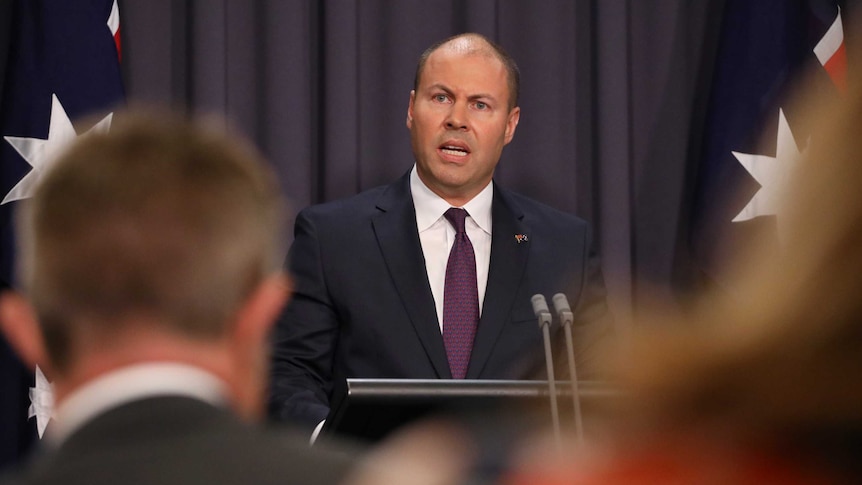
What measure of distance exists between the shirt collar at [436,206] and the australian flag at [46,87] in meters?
1.17

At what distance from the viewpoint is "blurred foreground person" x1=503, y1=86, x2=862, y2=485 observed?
0.45m

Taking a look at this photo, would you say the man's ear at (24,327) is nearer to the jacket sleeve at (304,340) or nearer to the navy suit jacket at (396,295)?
the jacket sleeve at (304,340)

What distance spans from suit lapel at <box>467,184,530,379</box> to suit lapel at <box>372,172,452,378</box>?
0.42ft

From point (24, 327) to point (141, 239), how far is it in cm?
16

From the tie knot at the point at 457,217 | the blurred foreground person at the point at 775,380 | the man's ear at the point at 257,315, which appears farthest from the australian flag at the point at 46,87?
the blurred foreground person at the point at 775,380

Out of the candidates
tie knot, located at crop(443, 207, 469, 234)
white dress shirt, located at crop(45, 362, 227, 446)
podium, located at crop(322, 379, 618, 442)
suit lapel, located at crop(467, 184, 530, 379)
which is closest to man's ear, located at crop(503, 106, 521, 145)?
suit lapel, located at crop(467, 184, 530, 379)

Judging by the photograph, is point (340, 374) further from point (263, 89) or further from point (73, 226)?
point (73, 226)

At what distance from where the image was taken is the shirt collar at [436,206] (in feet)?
13.1

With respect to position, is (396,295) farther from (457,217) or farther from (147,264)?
(147,264)

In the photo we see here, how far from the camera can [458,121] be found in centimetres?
411

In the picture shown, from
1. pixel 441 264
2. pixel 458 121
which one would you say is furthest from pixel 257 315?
pixel 458 121

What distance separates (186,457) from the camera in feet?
2.47

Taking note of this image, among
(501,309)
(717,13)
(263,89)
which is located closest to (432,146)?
(501,309)

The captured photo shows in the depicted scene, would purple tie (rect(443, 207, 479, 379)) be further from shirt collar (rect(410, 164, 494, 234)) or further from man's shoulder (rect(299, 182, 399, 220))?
man's shoulder (rect(299, 182, 399, 220))
